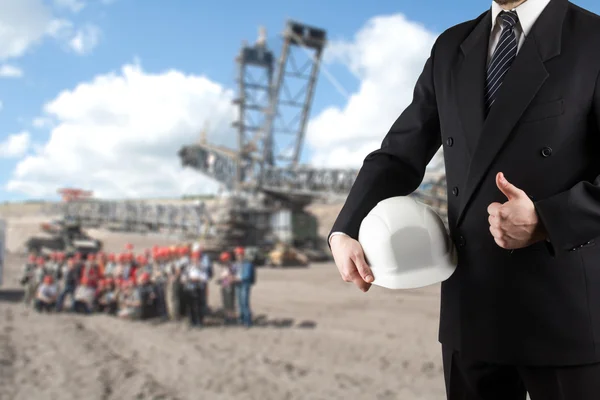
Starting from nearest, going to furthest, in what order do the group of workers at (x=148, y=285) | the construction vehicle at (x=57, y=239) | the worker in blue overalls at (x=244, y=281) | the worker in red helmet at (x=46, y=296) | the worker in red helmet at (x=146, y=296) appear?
the worker in blue overalls at (x=244, y=281), the group of workers at (x=148, y=285), the worker in red helmet at (x=146, y=296), the worker in red helmet at (x=46, y=296), the construction vehicle at (x=57, y=239)

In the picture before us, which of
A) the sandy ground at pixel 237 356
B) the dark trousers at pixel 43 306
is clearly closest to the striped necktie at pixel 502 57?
the sandy ground at pixel 237 356

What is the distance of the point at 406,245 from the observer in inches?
34.2

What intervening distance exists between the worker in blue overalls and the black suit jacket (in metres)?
6.41

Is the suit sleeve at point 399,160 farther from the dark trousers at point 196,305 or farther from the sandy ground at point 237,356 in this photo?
the dark trousers at point 196,305

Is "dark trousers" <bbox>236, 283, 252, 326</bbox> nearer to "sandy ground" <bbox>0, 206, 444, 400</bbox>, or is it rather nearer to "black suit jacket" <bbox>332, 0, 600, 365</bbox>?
"sandy ground" <bbox>0, 206, 444, 400</bbox>

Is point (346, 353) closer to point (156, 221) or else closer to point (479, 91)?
point (479, 91)

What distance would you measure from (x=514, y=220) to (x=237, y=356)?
5572 millimetres

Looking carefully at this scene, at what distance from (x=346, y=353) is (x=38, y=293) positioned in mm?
5460

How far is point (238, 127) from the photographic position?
63.0 ft

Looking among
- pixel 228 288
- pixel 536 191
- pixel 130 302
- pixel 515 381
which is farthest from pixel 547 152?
pixel 130 302

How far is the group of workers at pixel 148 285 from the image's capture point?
7414mm

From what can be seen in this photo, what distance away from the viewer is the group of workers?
7.41 m

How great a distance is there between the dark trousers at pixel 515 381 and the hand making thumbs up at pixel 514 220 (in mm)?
240

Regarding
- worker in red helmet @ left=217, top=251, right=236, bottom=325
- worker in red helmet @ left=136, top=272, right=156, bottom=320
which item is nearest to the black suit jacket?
worker in red helmet @ left=217, top=251, right=236, bottom=325
